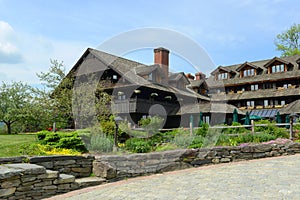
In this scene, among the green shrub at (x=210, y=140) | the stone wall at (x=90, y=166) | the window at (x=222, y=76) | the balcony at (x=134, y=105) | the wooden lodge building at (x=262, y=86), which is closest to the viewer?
the stone wall at (x=90, y=166)

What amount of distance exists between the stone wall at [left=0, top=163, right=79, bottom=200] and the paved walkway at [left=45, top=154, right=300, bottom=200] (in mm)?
266

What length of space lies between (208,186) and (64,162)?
11.2ft

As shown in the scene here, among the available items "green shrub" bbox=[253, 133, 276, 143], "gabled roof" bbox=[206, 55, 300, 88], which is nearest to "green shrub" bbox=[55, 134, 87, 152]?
"green shrub" bbox=[253, 133, 276, 143]

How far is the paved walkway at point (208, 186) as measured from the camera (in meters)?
5.45

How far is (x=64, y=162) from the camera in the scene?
6.89 meters

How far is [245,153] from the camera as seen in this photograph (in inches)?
410

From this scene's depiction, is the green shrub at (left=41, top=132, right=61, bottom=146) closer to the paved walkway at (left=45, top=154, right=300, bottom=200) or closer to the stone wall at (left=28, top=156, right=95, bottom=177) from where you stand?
the stone wall at (left=28, top=156, right=95, bottom=177)

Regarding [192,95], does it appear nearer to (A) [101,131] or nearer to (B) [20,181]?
(A) [101,131]

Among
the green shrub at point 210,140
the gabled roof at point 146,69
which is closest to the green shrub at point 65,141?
the green shrub at point 210,140

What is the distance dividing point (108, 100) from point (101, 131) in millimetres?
3273

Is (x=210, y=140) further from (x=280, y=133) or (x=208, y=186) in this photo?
(x=208, y=186)

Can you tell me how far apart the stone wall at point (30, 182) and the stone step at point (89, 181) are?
30 centimetres

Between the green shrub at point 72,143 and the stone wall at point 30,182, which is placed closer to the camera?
the stone wall at point 30,182

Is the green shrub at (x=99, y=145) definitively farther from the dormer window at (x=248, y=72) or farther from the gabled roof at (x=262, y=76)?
the dormer window at (x=248, y=72)
